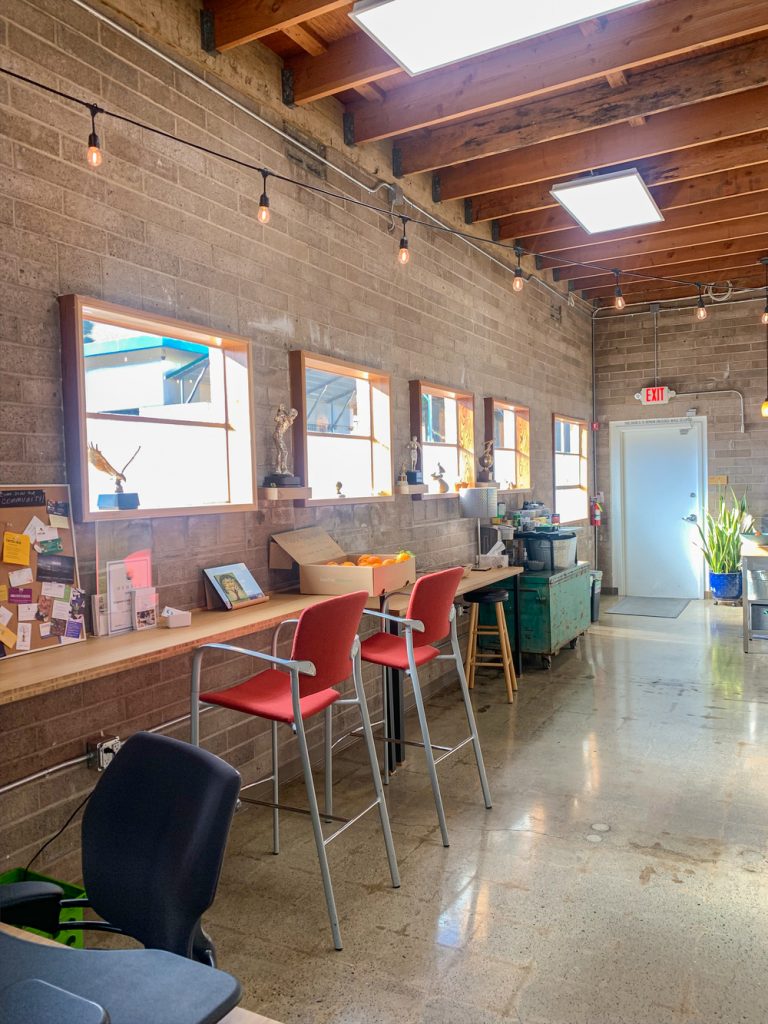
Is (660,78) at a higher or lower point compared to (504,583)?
higher

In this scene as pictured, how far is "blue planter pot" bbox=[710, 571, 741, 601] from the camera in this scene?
316 inches

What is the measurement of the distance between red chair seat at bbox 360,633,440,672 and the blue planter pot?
5.70 metres

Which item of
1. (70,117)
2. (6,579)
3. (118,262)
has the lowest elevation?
(6,579)

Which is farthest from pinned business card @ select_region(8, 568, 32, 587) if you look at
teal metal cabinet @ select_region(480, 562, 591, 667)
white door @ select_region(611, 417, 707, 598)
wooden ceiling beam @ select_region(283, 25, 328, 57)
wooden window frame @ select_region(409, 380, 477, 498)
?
white door @ select_region(611, 417, 707, 598)

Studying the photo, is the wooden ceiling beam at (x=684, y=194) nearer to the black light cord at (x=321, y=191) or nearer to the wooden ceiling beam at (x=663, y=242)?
the black light cord at (x=321, y=191)

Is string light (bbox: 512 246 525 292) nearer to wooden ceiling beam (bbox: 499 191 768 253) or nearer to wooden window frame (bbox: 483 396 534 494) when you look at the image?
wooden ceiling beam (bbox: 499 191 768 253)

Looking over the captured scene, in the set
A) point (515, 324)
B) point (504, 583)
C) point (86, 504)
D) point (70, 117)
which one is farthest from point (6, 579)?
point (515, 324)

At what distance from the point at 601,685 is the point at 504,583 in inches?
A: 38.4

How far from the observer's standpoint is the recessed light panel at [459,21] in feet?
9.32

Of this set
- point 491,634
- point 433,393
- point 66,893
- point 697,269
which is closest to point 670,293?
point 697,269

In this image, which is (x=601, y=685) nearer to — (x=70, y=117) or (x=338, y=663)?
(x=338, y=663)

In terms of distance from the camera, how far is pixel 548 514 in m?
7.00

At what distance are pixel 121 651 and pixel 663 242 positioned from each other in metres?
5.76

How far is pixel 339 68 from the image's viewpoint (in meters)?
3.67
